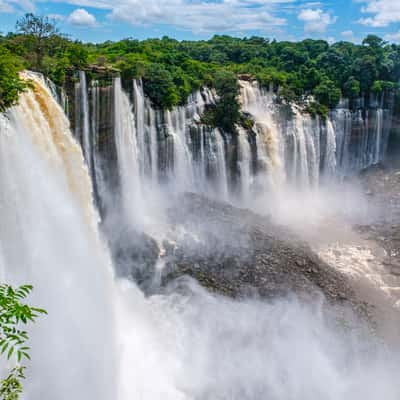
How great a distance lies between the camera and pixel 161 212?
1905 cm

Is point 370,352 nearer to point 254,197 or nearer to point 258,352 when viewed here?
point 258,352

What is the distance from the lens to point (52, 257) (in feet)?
36.2

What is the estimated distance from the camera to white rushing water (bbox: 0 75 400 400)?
1016 cm

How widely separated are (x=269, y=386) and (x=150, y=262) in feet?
22.3

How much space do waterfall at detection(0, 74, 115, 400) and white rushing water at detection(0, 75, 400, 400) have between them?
0.03 metres

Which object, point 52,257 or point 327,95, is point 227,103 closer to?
point 327,95

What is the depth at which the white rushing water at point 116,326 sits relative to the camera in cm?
1016

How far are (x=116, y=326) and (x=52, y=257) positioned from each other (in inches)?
133

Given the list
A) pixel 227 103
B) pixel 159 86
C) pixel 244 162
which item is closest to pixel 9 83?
pixel 159 86

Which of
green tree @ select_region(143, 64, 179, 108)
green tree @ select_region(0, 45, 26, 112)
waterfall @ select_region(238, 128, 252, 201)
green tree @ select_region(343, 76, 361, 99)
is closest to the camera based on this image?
green tree @ select_region(0, 45, 26, 112)

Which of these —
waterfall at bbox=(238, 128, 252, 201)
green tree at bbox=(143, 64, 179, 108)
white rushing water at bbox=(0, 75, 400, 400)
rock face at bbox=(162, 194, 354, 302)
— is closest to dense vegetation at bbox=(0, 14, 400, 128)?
green tree at bbox=(143, 64, 179, 108)

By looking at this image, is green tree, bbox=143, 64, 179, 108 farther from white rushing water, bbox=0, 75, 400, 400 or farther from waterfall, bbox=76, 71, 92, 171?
white rushing water, bbox=0, 75, 400, 400

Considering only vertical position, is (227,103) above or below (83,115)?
above

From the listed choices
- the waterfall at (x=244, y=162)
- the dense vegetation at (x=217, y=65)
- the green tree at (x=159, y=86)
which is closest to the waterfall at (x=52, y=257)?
the dense vegetation at (x=217, y=65)
